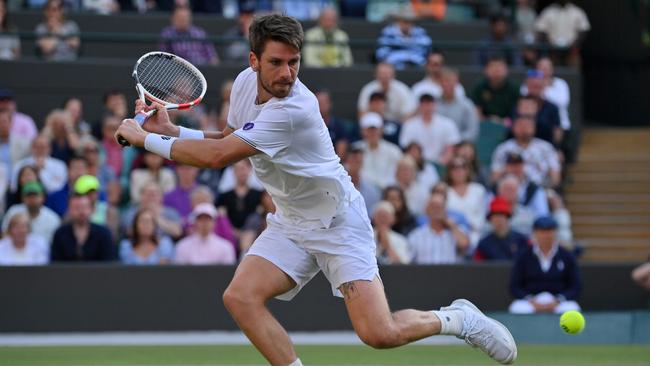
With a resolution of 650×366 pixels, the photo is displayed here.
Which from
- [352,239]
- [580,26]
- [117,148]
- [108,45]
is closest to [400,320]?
[352,239]

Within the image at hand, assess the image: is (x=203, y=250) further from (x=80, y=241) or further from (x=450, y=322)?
(x=450, y=322)

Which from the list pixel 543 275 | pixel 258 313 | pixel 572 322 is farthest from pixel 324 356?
pixel 258 313

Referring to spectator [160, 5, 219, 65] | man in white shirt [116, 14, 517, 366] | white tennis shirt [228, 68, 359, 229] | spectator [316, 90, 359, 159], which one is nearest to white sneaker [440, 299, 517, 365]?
man in white shirt [116, 14, 517, 366]

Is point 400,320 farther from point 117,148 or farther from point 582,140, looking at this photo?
point 582,140

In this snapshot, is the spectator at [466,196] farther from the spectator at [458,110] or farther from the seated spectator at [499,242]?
the spectator at [458,110]

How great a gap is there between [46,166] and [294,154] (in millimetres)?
6871

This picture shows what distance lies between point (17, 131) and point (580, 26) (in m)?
8.26

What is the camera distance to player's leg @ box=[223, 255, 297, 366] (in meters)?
6.89

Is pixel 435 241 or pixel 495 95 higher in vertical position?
pixel 495 95

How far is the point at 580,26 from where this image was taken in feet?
59.8

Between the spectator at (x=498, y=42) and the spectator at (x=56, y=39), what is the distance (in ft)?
16.2

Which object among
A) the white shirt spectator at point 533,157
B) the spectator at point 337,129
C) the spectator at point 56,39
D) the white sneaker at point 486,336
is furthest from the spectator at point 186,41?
the white sneaker at point 486,336

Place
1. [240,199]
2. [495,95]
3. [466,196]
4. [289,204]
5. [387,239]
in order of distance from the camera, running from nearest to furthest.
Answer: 1. [289,204]
2. [387,239]
3. [240,199]
4. [466,196]
5. [495,95]

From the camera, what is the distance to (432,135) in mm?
14406
